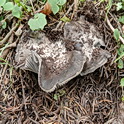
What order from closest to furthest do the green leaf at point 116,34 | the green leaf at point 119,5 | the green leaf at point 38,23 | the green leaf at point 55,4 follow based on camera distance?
the green leaf at point 38,23
the green leaf at point 55,4
the green leaf at point 116,34
the green leaf at point 119,5

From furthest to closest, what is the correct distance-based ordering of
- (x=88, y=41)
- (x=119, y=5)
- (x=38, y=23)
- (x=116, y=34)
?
1. (x=119, y=5)
2. (x=116, y=34)
3. (x=88, y=41)
4. (x=38, y=23)

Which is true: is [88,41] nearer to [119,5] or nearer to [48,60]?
[48,60]

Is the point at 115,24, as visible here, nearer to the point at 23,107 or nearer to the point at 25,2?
the point at 25,2

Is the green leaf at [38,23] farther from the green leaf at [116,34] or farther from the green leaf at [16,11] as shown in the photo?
the green leaf at [116,34]

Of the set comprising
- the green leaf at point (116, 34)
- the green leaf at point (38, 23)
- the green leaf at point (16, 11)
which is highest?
the green leaf at point (16, 11)

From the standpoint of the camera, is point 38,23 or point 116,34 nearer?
point 38,23

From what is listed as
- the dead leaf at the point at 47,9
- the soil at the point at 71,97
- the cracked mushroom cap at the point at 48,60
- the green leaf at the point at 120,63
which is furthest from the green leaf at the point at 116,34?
the dead leaf at the point at 47,9

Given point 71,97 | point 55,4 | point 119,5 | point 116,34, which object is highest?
point 55,4

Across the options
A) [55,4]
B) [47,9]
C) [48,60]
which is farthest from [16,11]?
[48,60]

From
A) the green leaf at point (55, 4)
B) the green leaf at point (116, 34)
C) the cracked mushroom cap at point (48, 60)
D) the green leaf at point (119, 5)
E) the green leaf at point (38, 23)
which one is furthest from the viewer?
the green leaf at point (119, 5)

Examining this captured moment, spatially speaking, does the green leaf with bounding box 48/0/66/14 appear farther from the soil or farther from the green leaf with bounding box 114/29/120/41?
the green leaf with bounding box 114/29/120/41
